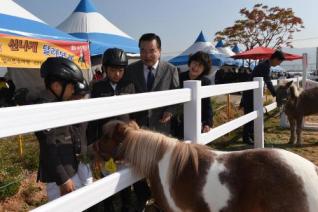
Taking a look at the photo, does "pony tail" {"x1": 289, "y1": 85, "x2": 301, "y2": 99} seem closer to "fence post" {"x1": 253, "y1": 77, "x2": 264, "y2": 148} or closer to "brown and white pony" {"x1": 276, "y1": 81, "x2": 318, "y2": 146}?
"brown and white pony" {"x1": 276, "y1": 81, "x2": 318, "y2": 146}

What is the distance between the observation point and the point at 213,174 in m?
2.27

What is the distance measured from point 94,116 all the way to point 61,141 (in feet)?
1.82

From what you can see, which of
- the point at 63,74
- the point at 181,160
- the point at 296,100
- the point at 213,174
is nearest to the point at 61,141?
the point at 63,74

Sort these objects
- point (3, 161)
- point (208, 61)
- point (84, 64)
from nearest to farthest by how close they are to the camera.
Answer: point (208, 61) → point (3, 161) → point (84, 64)

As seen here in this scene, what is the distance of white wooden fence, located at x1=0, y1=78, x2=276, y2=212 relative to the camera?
4.91 feet

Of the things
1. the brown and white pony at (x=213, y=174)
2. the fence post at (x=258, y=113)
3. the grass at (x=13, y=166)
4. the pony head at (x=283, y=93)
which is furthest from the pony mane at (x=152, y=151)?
the pony head at (x=283, y=93)

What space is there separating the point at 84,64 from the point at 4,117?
7.83 metres

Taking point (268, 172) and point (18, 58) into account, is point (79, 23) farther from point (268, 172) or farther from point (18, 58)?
point (268, 172)

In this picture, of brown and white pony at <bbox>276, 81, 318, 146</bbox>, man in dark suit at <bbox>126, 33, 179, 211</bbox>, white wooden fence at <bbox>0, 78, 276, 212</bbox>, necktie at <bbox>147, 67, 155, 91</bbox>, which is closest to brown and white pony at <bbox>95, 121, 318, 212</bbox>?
white wooden fence at <bbox>0, 78, 276, 212</bbox>

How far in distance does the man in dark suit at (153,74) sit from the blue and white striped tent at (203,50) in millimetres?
19163

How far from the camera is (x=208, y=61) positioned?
420cm

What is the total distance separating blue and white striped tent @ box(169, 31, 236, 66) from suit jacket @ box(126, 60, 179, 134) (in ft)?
62.9

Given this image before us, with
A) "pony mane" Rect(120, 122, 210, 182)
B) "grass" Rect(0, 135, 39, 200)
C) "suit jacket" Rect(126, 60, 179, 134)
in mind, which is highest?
"suit jacket" Rect(126, 60, 179, 134)

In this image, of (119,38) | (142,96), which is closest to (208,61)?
(142,96)
